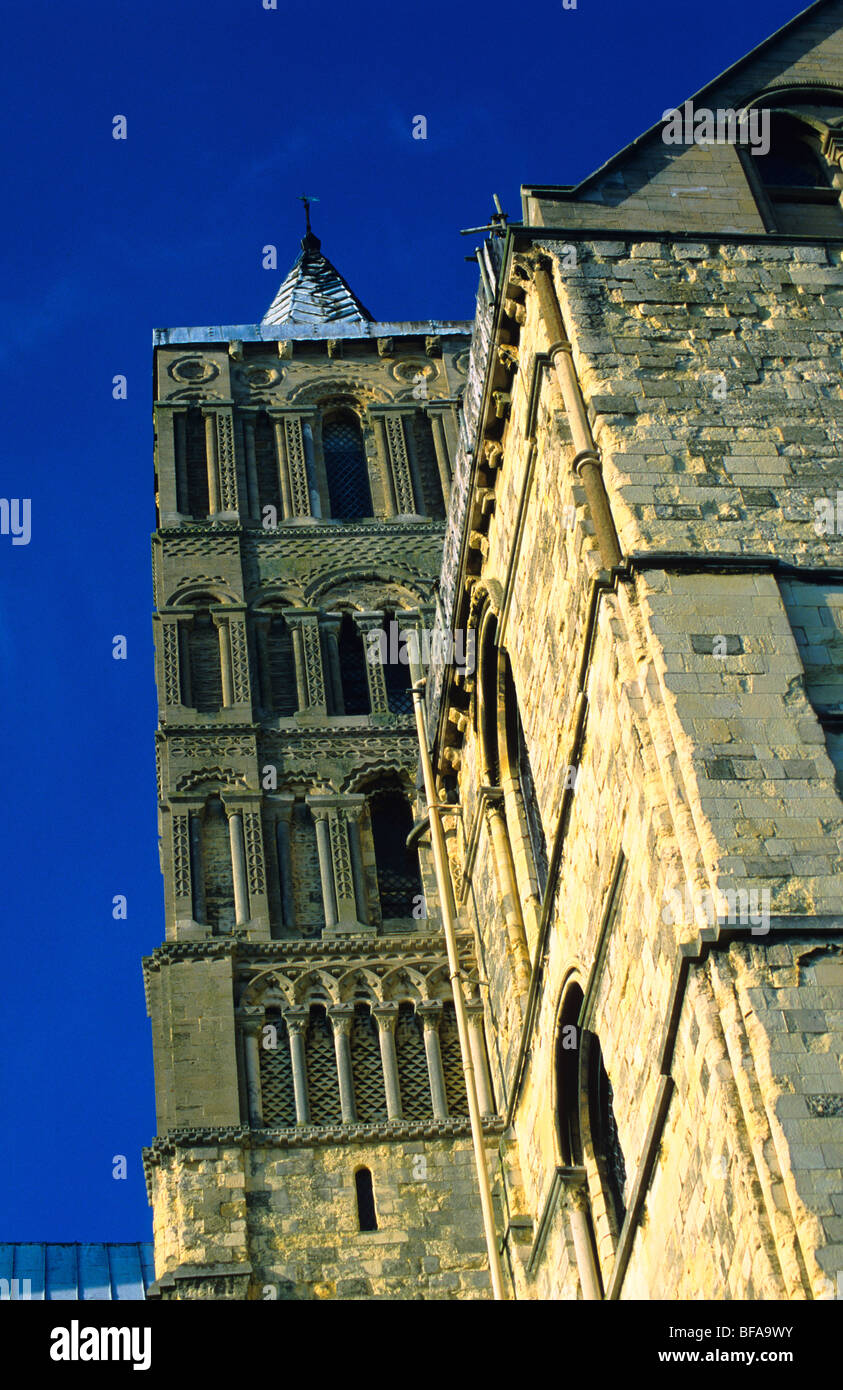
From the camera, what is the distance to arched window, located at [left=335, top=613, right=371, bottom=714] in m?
24.5

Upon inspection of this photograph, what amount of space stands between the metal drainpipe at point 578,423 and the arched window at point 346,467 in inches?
462

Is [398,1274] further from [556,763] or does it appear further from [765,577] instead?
[765,577]

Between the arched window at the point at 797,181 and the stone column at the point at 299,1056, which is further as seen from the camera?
the stone column at the point at 299,1056

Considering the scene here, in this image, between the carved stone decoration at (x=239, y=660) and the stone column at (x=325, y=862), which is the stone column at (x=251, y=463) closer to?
the carved stone decoration at (x=239, y=660)

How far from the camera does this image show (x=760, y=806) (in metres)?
11.9

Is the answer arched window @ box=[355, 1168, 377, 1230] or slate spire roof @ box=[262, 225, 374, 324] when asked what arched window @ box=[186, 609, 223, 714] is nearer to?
arched window @ box=[355, 1168, 377, 1230]

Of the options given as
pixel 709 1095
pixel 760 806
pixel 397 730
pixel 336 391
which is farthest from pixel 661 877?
pixel 336 391

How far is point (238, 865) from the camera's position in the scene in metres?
21.9

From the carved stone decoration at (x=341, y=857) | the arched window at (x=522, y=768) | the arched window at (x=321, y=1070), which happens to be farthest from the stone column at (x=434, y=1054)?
the arched window at (x=522, y=768)

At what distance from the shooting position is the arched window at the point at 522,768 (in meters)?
17.6

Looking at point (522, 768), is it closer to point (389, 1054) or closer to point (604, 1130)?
point (389, 1054)

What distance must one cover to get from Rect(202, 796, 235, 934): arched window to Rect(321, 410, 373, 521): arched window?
230 inches

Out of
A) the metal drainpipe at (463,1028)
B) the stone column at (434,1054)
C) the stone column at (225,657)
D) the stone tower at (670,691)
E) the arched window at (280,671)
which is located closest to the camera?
the stone tower at (670,691)
